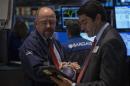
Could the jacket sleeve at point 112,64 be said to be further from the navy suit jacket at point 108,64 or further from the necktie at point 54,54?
the necktie at point 54,54

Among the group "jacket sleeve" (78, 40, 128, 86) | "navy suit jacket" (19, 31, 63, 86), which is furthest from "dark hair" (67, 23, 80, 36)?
"jacket sleeve" (78, 40, 128, 86)

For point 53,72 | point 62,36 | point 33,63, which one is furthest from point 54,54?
point 62,36

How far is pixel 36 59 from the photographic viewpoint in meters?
3.18

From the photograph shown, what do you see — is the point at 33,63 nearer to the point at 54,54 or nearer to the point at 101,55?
the point at 54,54

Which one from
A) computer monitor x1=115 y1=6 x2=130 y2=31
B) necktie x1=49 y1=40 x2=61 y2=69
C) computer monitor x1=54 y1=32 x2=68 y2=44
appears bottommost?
necktie x1=49 y1=40 x2=61 y2=69

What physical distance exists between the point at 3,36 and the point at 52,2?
2.64ft

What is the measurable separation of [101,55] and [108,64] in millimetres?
93

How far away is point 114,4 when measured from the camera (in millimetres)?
4996

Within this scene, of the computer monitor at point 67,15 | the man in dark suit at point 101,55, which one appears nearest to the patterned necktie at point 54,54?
Result: the man in dark suit at point 101,55

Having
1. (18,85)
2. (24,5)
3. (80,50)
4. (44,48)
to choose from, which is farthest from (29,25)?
(44,48)

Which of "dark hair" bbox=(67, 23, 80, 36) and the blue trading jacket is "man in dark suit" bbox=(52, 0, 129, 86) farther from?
"dark hair" bbox=(67, 23, 80, 36)

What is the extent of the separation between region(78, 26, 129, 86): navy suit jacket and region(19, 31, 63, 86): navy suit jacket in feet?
2.12

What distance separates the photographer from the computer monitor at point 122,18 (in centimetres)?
484

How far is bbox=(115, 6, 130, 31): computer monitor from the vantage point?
15.9ft
